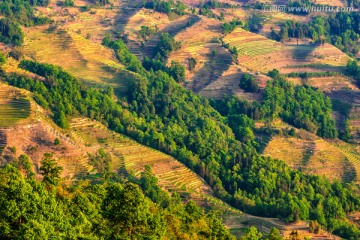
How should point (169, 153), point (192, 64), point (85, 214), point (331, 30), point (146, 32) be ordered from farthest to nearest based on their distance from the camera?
point (331, 30)
point (146, 32)
point (192, 64)
point (169, 153)
point (85, 214)

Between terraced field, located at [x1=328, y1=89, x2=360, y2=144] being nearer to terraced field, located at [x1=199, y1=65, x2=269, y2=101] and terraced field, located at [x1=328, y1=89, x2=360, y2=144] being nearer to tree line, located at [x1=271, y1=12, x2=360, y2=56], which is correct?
terraced field, located at [x1=199, y1=65, x2=269, y2=101]

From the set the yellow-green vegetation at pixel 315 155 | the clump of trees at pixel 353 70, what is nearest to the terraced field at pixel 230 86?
the yellow-green vegetation at pixel 315 155

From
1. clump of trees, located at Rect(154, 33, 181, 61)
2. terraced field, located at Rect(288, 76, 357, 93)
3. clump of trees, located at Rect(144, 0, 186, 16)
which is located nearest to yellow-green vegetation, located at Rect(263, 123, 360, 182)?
terraced field, located at Rect(288, 76, 357, 93)

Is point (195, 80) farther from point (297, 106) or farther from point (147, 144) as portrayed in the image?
point (147, 144)

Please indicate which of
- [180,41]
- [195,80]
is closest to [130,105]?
[195,80]

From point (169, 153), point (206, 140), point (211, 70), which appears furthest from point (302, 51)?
point (169, 153)

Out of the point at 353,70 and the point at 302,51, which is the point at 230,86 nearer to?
the point at 353,70
